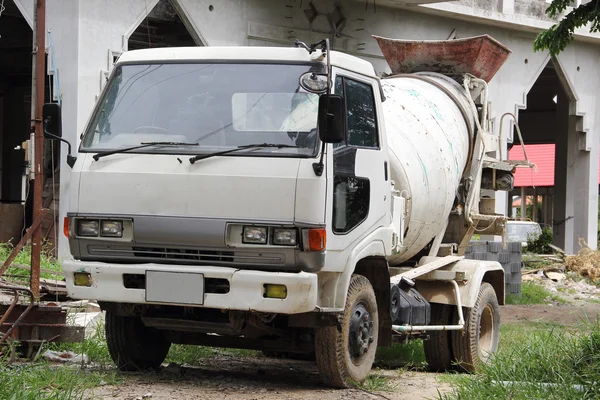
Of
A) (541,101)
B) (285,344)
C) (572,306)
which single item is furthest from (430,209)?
(541,101)

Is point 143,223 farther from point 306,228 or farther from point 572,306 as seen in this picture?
point 572,306

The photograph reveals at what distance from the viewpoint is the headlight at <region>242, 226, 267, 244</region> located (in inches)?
278

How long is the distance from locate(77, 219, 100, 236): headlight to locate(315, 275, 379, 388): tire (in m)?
1.81

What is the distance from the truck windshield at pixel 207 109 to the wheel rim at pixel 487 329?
410cm

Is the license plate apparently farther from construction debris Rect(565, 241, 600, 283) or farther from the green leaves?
construction debris Rect(565, 241, 600, 283)

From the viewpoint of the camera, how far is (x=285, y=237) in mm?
7055

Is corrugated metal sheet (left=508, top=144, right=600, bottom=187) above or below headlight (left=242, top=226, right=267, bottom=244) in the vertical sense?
above

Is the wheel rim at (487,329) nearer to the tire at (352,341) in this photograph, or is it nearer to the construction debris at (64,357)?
the tire at (352,341)

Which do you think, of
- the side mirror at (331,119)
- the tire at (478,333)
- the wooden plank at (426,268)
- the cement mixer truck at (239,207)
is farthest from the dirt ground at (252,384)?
the side mirror at (331,119)

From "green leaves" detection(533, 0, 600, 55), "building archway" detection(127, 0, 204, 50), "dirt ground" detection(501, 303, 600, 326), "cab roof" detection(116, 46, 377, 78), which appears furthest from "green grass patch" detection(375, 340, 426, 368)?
"building archway" detection(127, 0, 204, 50)

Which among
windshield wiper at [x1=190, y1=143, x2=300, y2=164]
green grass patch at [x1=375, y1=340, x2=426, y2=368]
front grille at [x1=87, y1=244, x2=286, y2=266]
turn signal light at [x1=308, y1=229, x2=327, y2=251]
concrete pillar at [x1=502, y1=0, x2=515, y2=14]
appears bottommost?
green grass patch at [x1=375, y1=340, x2=426, y2=368]

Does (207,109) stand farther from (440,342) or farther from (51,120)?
(440,342)

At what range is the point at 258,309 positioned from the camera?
277 inches

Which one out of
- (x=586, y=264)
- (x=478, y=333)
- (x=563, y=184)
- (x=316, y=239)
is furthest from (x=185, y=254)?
(x=563, y=184)
